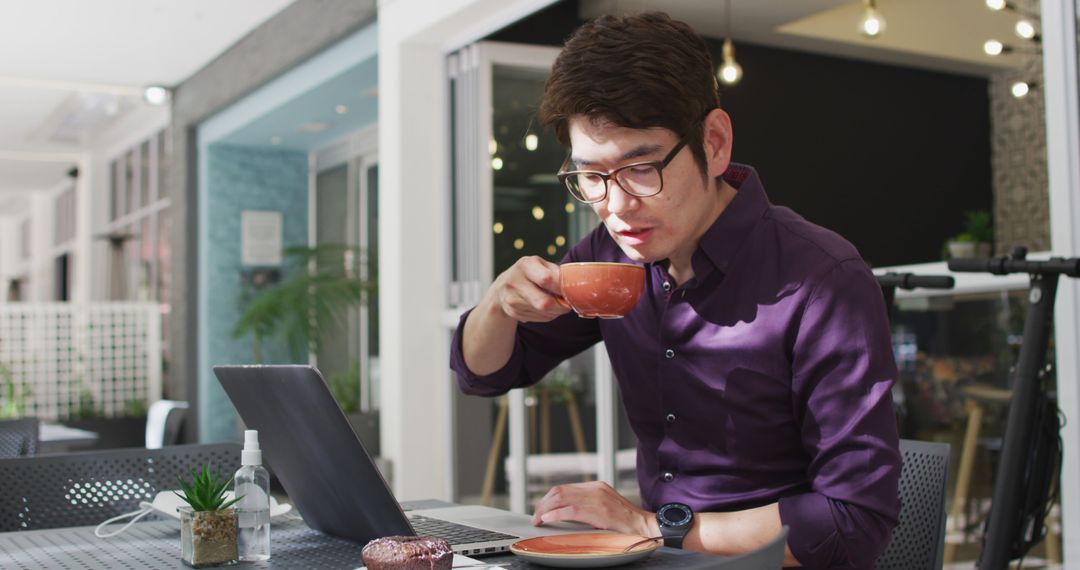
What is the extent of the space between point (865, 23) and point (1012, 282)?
210 cm

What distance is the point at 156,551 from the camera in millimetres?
1497

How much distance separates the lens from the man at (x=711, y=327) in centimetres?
141

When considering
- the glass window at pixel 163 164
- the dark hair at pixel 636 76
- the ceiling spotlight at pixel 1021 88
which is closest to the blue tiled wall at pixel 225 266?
the glass window at pixel 163 164

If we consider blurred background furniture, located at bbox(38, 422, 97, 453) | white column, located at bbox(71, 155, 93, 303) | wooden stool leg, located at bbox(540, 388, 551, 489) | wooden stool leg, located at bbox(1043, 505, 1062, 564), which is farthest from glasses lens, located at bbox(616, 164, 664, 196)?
white column, located at bbox(71, 155, 93, 303)

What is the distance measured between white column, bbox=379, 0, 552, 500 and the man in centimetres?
390

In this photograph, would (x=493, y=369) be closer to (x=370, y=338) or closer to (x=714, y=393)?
(x=714, y=393)

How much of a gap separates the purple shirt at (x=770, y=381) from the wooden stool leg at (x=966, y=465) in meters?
2.54

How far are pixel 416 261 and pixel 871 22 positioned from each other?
8.23 feet

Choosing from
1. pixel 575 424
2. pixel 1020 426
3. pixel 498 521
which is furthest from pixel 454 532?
pixel 575 424

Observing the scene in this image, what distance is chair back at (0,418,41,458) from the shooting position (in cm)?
339

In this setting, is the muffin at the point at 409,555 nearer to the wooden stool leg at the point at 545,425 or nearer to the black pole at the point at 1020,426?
the black pole at the point at 1020,426

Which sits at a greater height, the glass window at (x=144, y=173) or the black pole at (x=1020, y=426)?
the glass window at (x=144, y=173)

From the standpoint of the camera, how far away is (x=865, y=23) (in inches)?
197

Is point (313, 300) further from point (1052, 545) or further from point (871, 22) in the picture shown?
point (1052, 545)
